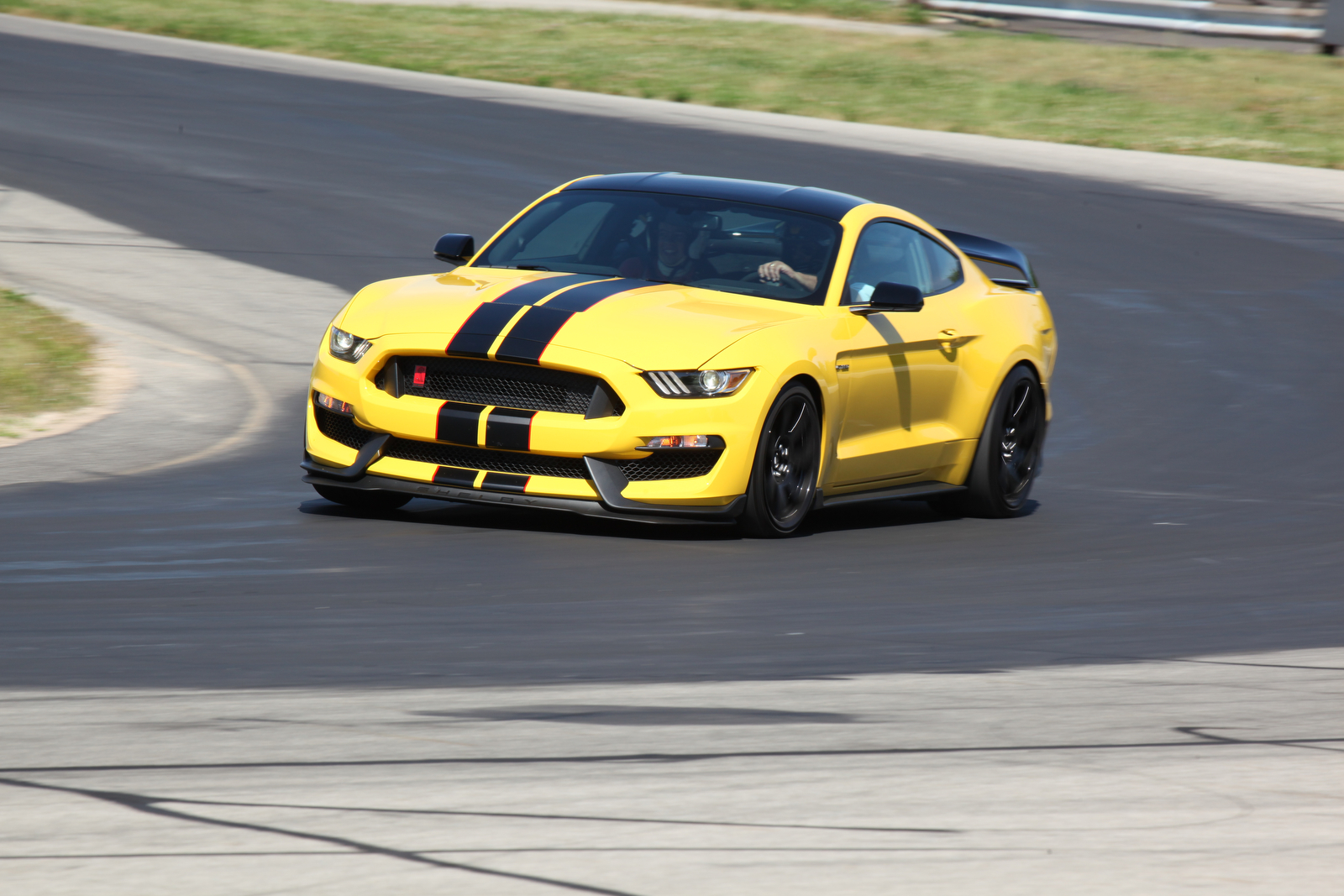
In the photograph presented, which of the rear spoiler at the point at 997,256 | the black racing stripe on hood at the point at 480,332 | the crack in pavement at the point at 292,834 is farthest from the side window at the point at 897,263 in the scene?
the crack in pavement at the point at 292,834

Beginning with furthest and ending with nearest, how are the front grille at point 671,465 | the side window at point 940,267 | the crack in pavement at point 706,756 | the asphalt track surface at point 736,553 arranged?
the side window at point 940,267 < the front grille at point 671,465 < the asphalt track surface at point 736,553 < the crack in pavement at point 706,756

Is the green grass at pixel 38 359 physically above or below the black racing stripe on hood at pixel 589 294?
below

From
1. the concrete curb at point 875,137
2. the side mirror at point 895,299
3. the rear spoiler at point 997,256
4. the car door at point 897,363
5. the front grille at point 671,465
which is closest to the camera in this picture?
the front grille at point 671,465

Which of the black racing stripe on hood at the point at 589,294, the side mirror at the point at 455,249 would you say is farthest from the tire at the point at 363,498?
the side mirror at the point at 455,249

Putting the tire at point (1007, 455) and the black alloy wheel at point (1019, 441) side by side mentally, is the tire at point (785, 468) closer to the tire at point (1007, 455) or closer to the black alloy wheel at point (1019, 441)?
the tire at point (1007, 455)

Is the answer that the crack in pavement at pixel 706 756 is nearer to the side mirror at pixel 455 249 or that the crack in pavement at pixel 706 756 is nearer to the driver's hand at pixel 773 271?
the driver's hand at pixel 773 271

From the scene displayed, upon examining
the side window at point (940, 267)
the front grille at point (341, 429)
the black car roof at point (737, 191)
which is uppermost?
the black car roof at point (737, 191)

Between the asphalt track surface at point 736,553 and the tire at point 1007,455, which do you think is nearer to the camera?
the asphalt track surface at point 736,553

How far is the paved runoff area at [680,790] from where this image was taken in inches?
167

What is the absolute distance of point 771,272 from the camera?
9336 mm

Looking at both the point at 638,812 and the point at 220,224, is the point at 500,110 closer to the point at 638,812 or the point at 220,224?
the point at 220,224

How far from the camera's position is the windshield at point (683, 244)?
30.6 feet

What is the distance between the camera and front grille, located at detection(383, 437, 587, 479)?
837 centimetres

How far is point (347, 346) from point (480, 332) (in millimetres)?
647
